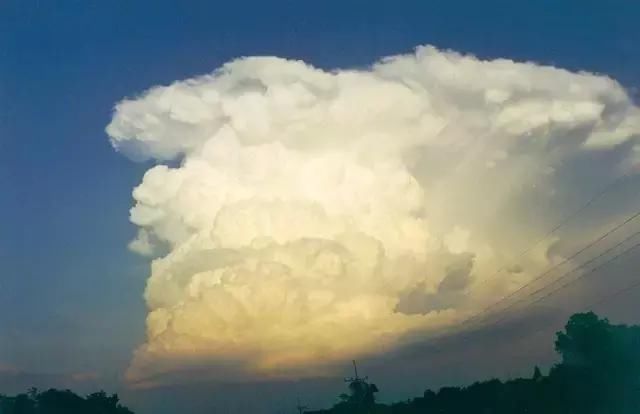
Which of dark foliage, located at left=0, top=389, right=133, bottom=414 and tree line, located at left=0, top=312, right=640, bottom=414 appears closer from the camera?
tree line, located at left=0, top=312, right=640, bottom=414

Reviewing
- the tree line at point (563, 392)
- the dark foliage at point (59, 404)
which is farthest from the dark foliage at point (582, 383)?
the dark foliage at point (59, 404)

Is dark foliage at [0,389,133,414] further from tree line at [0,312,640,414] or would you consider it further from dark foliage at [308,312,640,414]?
Result: dark foliage at [308,312,640,414]

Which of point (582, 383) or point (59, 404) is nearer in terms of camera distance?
point (582, 383)

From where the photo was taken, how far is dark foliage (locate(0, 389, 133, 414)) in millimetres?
62531

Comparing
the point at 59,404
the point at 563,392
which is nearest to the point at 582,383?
the point at 563,392

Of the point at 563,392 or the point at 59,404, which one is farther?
the point at 59,404

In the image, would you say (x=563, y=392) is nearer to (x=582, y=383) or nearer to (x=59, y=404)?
(x=582, y=383)

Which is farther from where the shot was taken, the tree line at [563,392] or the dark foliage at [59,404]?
the dark foliage at [59,404]

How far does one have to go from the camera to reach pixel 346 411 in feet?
266

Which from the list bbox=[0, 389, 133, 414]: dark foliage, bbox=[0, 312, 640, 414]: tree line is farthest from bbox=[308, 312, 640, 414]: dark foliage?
bbox=[0, 389, 133, 414]: dark foliage

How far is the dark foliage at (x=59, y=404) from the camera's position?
62.5 meters

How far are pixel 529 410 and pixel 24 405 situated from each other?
45.8 meters

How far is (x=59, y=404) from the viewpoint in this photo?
2549 inches

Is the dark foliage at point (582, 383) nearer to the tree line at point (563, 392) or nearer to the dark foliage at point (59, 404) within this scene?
the tree line at point (563, 392)
